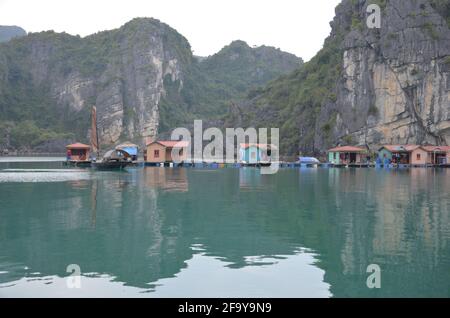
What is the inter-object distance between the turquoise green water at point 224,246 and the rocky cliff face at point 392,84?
2649 inches

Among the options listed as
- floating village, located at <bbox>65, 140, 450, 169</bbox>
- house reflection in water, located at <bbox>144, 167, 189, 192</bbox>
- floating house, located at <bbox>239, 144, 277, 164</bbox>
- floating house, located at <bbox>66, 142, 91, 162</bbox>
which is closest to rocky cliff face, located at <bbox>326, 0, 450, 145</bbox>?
floating village, located at <bbox>65, 140, 450, 169</bbox>

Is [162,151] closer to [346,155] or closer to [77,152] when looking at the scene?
[77,152]

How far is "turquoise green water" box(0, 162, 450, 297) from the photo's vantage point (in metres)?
13.9

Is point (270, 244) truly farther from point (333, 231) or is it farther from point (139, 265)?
point (139, 265)

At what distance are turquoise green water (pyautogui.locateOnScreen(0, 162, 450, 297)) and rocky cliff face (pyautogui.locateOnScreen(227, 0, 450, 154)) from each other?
67292mm

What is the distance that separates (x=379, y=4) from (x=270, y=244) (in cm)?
9942

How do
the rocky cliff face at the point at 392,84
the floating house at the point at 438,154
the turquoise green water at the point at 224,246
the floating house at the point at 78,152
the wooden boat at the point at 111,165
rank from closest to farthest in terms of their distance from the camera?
the turquoise green water at the point at 224,246, the wooden boat at the point at 111,165, the floating house at the point at 438,154, the floating house at the point at 78,152, the rocky cliff face at the point at 392,84

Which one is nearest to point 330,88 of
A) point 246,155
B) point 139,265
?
point 246,155

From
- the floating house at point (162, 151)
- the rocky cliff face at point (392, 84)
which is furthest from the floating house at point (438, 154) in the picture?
the floating house at point (162, 151)

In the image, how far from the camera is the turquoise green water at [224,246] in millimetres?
13914

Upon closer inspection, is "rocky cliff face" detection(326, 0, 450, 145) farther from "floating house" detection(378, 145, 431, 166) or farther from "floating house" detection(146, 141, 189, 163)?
"floating house" detection(146, 141, 189, 163)

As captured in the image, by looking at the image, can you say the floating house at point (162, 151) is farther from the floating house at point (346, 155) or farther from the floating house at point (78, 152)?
the floating house at point (346, 155)

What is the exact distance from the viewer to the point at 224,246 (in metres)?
18.9

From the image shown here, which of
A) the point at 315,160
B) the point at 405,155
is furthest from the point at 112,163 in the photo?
the point at 405,155
